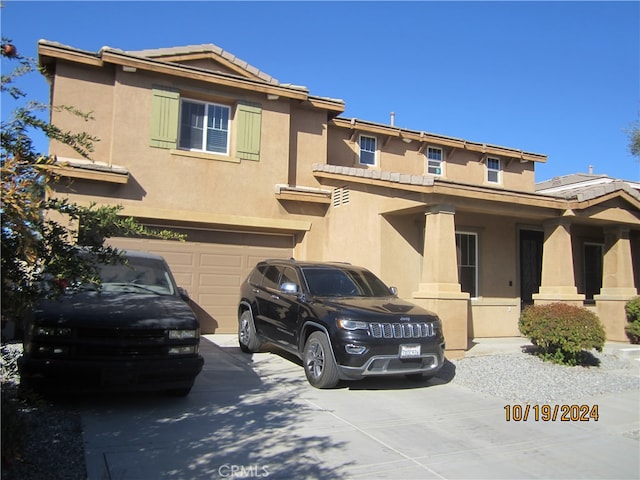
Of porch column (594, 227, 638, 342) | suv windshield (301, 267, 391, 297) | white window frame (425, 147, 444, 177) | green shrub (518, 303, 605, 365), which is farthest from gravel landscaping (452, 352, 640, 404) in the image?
white window frame (425, 147, 444, 177)

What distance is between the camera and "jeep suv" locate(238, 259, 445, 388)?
7.09 metres

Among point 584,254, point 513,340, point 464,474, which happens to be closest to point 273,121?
point 513,340

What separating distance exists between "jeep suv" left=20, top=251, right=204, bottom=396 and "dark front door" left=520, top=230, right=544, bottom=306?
9678 millimetres

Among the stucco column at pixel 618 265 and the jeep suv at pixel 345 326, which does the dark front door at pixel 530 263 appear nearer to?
the stucco column at pixel 618 265

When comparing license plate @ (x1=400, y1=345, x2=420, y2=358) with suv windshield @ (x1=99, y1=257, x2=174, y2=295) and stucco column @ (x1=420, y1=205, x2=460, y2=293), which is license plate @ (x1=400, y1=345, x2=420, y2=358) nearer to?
stucco column @ (x1=420, y1=205, x2=460, y2=293)

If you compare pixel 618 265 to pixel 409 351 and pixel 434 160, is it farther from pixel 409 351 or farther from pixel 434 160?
pixel 409 351

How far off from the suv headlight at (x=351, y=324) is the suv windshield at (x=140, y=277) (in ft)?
7.97

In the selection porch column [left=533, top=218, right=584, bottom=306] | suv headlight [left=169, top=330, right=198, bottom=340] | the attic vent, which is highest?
the attic vent

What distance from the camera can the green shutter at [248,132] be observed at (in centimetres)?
1299

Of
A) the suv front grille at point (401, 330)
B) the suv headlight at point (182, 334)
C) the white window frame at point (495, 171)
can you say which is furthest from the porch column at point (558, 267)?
the suv headlight at point (182, 334)

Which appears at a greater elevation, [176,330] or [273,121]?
[273,121]

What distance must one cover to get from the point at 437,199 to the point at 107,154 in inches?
294

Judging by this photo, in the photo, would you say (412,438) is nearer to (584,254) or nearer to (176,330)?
(176,330)

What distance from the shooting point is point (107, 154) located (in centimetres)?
1193
